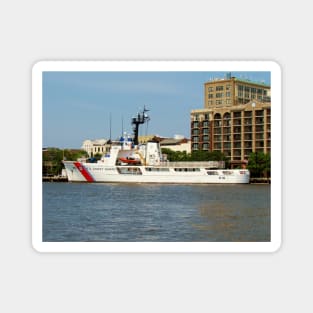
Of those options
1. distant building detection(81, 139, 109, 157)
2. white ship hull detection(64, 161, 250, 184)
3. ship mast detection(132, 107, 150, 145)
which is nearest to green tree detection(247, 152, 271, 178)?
white ship hull detection(64, 161, 250, 184)

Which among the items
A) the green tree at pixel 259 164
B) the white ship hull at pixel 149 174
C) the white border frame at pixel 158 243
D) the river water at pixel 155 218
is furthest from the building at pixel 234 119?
the white ship hull at pixel 149 174

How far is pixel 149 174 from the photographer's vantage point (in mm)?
12336

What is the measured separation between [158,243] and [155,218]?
1.09 metres

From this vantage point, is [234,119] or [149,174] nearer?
[234,119]

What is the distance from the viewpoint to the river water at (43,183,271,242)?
623cm

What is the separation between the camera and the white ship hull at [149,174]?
9.66 metres

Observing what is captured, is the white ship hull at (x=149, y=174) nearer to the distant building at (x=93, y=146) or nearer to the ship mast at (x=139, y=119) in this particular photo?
the distant building at (x=93, y=146)

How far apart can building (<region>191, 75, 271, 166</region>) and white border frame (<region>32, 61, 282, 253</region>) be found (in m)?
0.33

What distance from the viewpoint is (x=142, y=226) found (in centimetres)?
668

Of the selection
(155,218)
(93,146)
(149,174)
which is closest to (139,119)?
(155,218)

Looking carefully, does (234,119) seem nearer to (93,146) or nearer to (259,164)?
(259,164)
